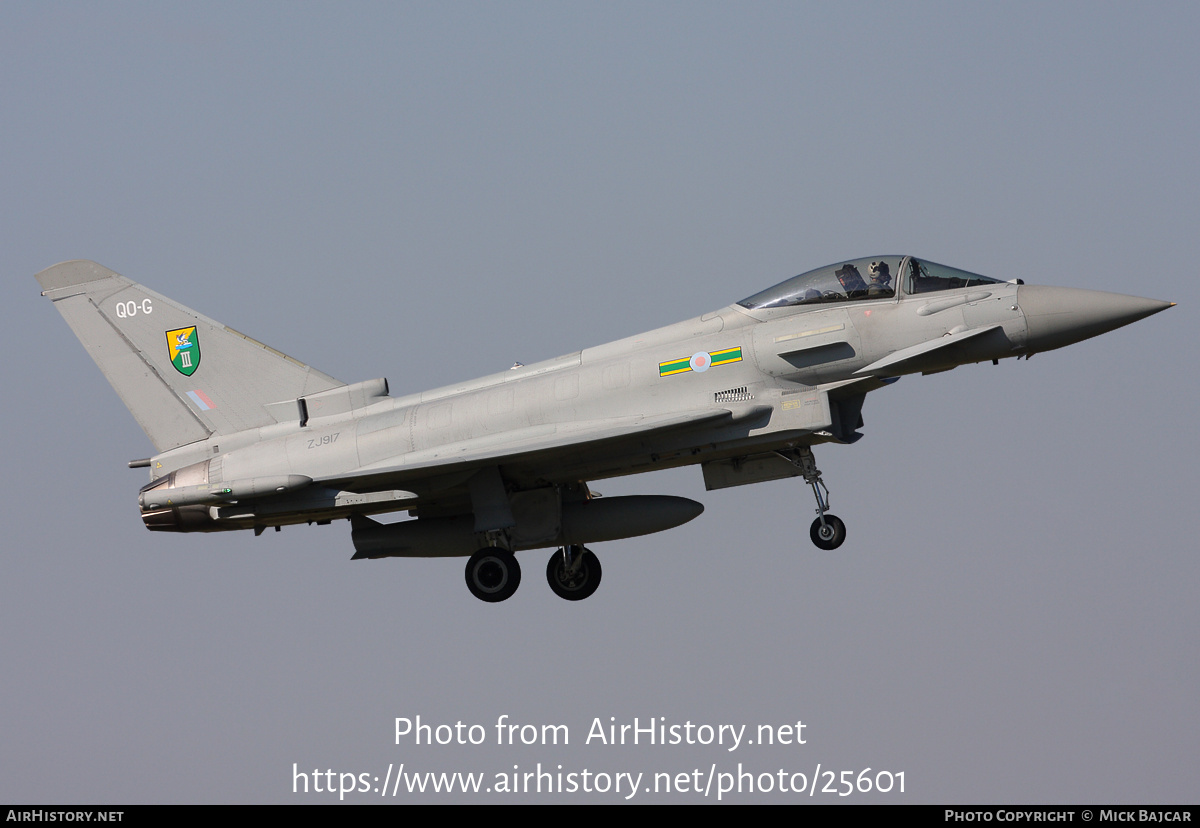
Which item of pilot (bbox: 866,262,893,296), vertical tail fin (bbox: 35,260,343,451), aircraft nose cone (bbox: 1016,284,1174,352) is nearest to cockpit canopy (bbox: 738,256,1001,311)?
pilot (bbox: 866,262,893,296)

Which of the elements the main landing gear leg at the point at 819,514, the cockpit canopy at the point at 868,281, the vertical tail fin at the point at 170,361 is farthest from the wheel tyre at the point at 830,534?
the vertical tail fin at the point at 170,361

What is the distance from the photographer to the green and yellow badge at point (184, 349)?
1908 centimetres

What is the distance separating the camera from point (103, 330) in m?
19.3

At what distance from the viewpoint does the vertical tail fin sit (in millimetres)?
18719

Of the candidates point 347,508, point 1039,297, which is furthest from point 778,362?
point 347,508

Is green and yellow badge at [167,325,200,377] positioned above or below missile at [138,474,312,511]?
above

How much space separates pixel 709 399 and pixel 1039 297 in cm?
394

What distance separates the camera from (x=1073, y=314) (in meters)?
15.6

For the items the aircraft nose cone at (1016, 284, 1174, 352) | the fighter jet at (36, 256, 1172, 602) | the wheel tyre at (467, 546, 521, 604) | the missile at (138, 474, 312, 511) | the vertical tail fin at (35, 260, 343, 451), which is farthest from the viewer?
the vertical tail fin at (35, 260, 343, 451)

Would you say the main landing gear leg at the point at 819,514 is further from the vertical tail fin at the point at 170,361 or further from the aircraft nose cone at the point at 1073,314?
the vertical tail fin at the point at 170,361

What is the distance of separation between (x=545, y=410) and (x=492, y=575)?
2.24 meters

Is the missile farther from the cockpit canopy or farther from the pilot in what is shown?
the pilot

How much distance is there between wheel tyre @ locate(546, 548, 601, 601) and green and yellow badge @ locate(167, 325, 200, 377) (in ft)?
18.6

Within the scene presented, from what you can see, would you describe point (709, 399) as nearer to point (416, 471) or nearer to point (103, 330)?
point (416, 471)
